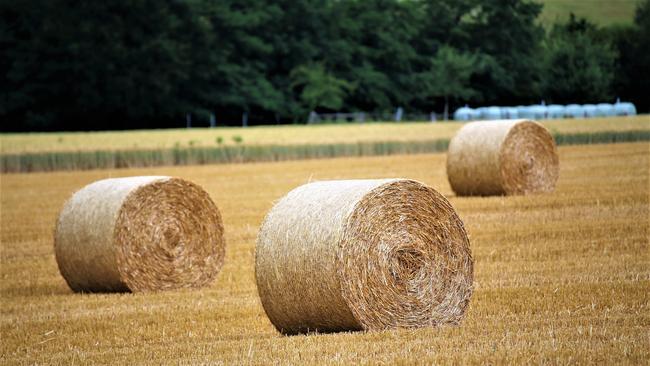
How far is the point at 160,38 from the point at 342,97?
1606 centimetres

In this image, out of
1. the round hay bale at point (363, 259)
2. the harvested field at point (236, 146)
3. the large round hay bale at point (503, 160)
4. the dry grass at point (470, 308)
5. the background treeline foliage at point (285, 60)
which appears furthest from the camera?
the background treeline foliage at point (285, 60)

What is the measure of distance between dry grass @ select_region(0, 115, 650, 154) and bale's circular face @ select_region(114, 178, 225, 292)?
88.6ft

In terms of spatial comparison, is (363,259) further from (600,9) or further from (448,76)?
(600,9)

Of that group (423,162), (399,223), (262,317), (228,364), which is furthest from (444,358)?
(423,162)

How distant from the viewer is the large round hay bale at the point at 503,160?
23.6 metres

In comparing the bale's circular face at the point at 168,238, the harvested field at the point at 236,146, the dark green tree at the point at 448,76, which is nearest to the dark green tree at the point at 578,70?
the dark green tree at the point at 448,76

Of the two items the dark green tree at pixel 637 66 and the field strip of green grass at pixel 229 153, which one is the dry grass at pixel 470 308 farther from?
the dark green tree at pixel 637 66

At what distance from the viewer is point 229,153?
42500mm

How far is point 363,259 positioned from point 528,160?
45.8ft

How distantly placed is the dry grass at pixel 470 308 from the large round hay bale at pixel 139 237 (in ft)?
0.94

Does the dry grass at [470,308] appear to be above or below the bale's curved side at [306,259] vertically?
below

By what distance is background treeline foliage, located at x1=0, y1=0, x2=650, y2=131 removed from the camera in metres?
66.2

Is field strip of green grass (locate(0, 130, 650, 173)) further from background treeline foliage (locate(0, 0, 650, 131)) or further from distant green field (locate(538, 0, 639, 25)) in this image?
distant green field (locate(538, 0, 639, 25))

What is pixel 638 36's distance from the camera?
83312 millimetres
